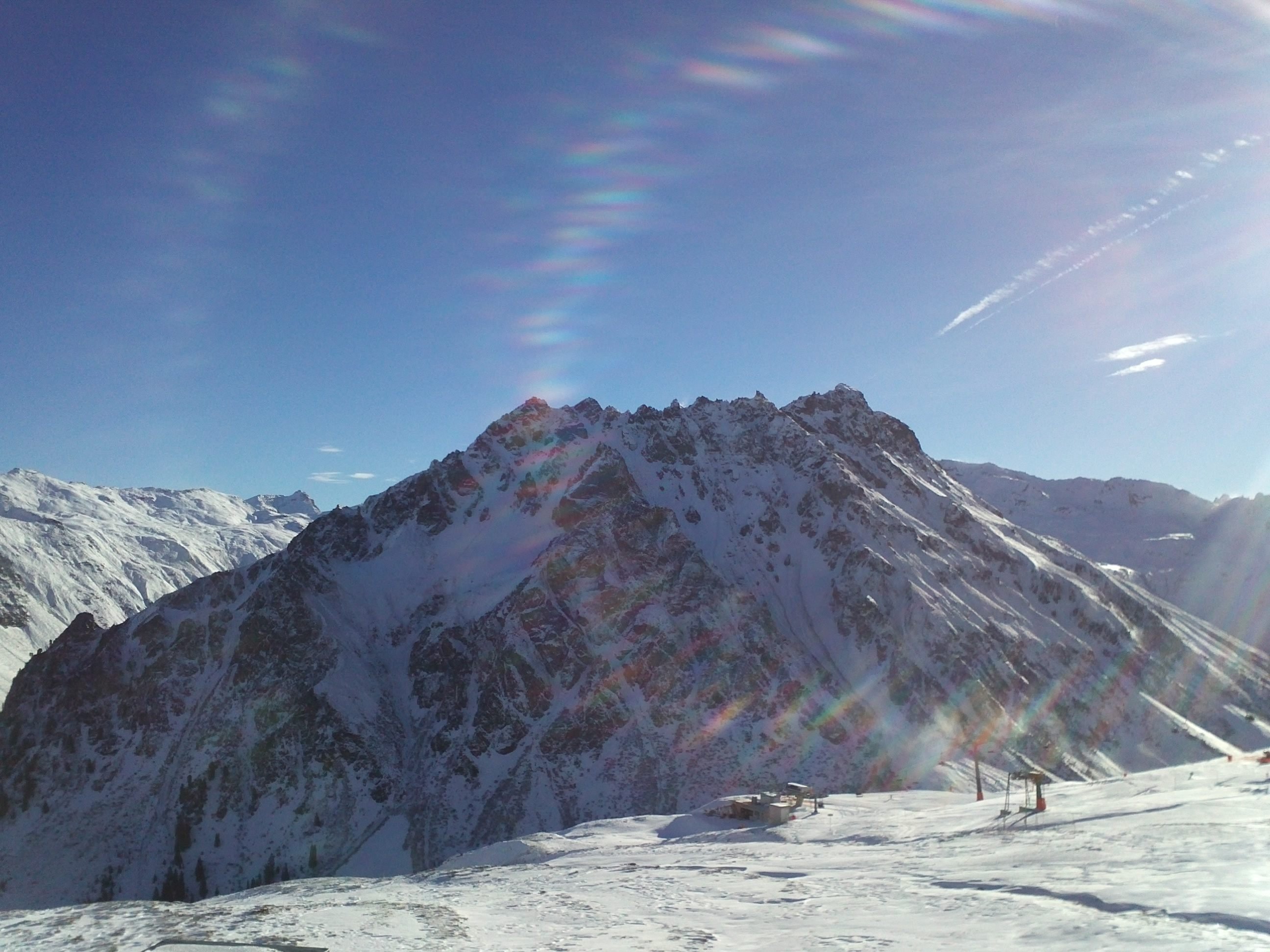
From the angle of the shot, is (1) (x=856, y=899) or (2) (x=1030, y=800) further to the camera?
(2) (x=1030, y=800)

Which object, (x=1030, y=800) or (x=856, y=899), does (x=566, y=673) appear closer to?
(x=1030, y=800)

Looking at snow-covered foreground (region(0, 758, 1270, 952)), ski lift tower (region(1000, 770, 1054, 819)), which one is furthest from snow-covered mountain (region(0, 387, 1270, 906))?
snow-covered foreground (region(0, 758, 1270, 952))

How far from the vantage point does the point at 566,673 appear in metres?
125

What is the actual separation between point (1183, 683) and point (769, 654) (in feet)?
289

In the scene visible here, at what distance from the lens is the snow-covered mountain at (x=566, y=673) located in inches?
4289

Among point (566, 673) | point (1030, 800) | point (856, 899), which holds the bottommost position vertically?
point (1030, 800)

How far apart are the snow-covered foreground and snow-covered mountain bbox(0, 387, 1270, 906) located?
71.6 metres

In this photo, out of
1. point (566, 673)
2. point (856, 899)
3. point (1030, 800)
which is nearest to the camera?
point (856, 899)

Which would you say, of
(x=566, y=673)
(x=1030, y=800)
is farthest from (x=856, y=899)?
(x=566, y=673)

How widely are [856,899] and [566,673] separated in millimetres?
100700

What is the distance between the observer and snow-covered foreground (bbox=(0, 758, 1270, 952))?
20.0m

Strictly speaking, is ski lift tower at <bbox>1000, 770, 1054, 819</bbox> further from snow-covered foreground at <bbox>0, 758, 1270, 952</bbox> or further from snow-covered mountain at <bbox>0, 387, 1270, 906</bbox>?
snow-covered mountain at <bbox>0, 387, 1270, 906</bbox>

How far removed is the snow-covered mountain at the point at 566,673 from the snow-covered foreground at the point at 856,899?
7156 centimetres

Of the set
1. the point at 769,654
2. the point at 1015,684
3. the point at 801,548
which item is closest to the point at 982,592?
the point at 1015,684
